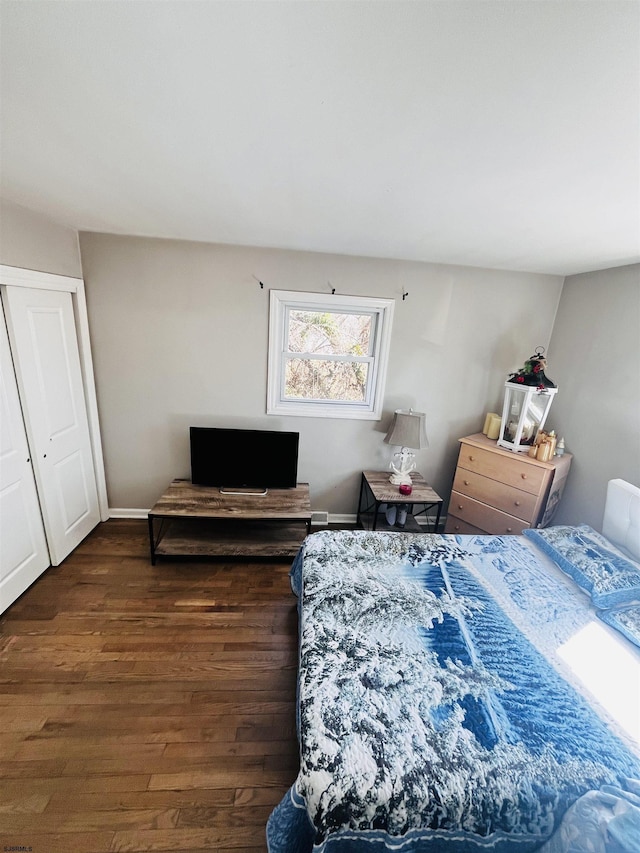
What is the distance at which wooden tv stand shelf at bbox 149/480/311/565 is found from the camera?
257 cm

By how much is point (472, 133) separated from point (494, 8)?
1.36 feet

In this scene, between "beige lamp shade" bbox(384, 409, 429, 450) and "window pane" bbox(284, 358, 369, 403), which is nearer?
"beige lamp shade" bbox(384, 409, 429, 450)

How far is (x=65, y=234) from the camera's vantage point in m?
2.35

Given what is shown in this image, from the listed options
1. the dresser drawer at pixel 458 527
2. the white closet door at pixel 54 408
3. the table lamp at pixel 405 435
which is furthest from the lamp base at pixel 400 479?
the white closet door at pixel 54 408

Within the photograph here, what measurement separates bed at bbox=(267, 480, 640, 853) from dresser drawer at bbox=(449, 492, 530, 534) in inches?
25.7

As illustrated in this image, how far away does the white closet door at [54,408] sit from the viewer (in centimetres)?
211

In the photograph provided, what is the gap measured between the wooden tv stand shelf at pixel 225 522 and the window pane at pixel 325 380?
0.85 metres

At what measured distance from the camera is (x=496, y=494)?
2.74 meters

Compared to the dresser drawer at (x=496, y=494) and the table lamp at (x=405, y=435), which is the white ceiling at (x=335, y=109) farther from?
the dresser drawer at (x=496, y=494)

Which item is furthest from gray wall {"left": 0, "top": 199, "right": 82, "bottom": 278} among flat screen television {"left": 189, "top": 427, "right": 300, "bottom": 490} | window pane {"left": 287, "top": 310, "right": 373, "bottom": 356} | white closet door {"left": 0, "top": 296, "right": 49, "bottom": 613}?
window pane {"left": 287, "top": 310, "right": 373, "bottom": 356}

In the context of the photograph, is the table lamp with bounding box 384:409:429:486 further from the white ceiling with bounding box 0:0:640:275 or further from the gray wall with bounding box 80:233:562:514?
the white ceiling with bounding box 0:0:640:275

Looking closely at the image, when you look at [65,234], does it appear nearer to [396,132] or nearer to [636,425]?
[396,132]

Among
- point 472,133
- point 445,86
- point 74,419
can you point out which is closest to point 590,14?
point 445,86

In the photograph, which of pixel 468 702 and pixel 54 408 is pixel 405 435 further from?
pixel 54 408
